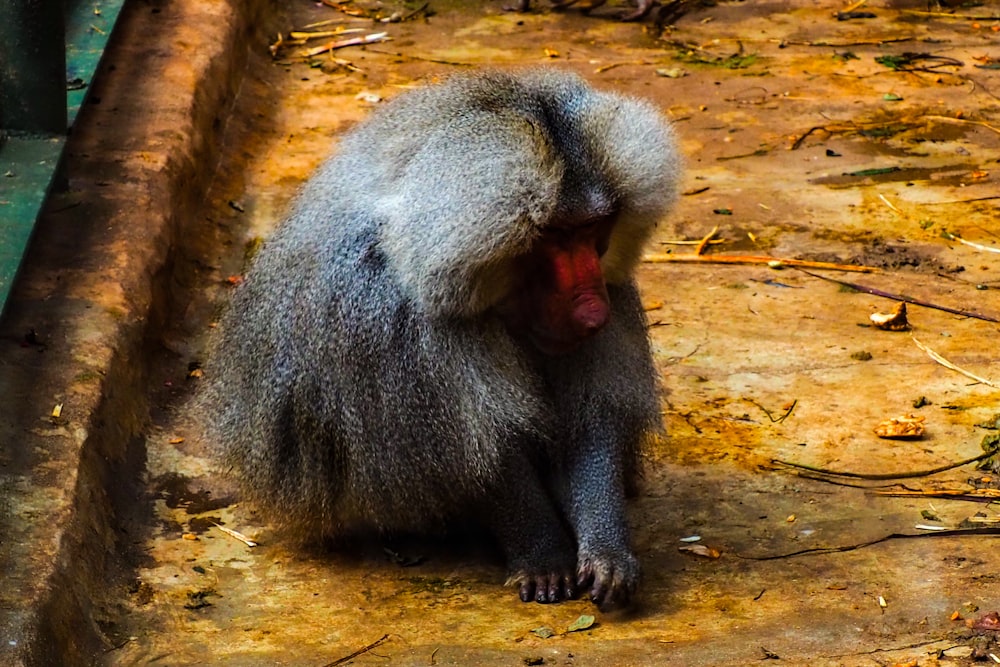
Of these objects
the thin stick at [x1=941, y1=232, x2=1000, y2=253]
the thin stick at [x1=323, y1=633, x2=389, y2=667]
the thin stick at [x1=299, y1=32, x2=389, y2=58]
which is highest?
the thin stick at [x1=299, y1=32, x2=389, y2=58]

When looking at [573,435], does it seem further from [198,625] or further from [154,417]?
[154,417]

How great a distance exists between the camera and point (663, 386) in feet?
17.4

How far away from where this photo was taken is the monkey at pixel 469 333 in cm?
364

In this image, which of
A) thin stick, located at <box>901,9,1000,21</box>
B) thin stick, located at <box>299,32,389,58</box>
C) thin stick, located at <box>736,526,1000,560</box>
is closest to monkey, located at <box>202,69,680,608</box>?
thin stick, located at <box>736,526,1000,560</box>

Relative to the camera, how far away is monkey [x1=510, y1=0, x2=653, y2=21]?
965 cm

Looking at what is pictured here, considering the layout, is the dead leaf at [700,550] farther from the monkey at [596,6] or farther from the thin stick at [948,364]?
the monkey at [596,6]

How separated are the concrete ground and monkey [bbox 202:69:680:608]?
223 mm

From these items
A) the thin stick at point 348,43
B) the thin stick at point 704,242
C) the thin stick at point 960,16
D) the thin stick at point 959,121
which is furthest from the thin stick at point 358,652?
the thin stick at point 960,16

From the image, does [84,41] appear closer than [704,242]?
No

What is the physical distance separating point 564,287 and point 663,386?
160cm

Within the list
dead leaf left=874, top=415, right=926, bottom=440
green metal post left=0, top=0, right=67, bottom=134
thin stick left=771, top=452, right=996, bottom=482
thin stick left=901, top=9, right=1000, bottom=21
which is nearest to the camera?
thin stick left=771, top=452, right=996, bottom=482

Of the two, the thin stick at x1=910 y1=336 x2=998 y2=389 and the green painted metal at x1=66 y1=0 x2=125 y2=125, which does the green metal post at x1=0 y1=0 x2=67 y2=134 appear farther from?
the thin stick at x1=910 y1=336 x2=998 y2=389

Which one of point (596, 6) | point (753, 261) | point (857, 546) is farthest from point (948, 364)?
point (596, 6)

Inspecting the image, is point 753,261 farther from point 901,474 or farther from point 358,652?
point 358,652
